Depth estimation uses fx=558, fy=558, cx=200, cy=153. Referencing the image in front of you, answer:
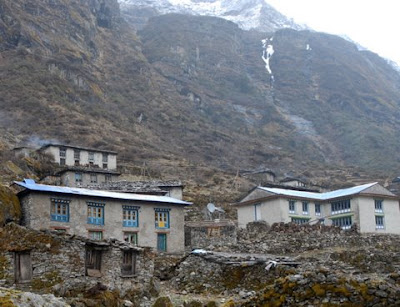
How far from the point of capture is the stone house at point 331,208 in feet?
179

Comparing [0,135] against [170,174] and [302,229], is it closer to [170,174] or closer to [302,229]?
[170,174]

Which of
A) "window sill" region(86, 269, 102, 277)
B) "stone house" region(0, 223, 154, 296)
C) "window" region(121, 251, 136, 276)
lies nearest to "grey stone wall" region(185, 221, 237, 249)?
"window" region(121, 251, 136, 276)

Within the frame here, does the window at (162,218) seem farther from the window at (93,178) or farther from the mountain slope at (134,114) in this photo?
the mountain slope at (134,114)

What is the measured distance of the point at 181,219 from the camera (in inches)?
1666

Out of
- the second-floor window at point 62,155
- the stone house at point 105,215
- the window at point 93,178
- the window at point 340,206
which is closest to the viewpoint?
the stone house at point 105,215

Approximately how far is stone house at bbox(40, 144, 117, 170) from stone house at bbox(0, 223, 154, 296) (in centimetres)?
5549

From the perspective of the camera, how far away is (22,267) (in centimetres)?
2197

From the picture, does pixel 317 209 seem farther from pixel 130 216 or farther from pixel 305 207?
pixel 130 216

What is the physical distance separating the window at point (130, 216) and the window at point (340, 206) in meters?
24.8

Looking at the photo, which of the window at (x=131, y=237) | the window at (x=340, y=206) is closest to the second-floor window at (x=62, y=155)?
the window at (x=340, y=206)

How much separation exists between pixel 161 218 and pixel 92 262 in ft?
56.9

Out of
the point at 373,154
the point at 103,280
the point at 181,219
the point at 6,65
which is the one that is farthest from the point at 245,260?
the point at 373,154

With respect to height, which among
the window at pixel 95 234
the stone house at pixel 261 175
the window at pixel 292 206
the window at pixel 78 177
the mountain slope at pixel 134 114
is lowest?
the window at pixel 95 234

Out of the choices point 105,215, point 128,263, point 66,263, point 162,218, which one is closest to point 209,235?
point 162,218
